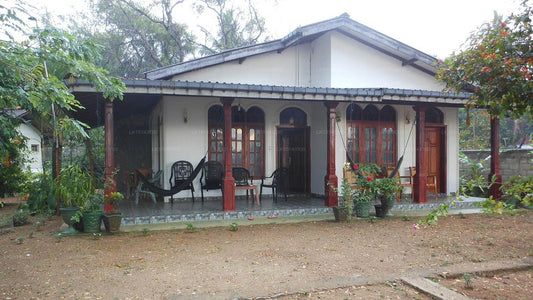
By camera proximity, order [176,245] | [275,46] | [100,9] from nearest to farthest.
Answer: [176,245] < [275,46] < [100,9]

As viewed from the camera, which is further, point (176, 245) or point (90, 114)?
point (90, 114)

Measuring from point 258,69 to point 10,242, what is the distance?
6.09 metres

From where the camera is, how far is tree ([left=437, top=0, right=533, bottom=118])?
398 cm

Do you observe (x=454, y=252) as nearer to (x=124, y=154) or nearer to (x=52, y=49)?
(x=52, y=49)

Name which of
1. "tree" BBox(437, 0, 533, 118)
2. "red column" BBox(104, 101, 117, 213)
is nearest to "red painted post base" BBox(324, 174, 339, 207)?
"tree" BBox(437, 0, 533, 118)

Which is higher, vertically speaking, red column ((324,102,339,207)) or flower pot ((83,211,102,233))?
red column ((324,102,339,207))

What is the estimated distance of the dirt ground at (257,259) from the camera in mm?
3732

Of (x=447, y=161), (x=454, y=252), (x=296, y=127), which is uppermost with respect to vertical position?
(x=296, y=127)

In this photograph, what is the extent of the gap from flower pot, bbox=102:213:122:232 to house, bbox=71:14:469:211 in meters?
2.57

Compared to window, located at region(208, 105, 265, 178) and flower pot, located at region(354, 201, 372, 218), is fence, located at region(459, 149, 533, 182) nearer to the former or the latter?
flower pot, located at region(354, 201, 372, 218)

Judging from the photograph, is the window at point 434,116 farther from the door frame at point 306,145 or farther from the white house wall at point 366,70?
→ the door frame at point 306,145

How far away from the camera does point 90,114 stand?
32.4 feet

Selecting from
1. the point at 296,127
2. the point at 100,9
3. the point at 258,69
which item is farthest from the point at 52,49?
the point at 100,9

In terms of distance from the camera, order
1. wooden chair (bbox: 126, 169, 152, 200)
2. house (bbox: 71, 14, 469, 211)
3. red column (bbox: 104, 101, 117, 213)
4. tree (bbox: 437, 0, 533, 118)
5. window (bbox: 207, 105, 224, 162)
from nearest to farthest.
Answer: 1. tree (bbox: 437, 0, 533, 118)
2. red column (bbox: 104, 101, 117, 213)
3. house (bbox: 71, 14, 469, 211)
4. window (bbox: 207, 105, 224, 162)
5. wooden chair (bbox: 126, 169, 152, 200)
